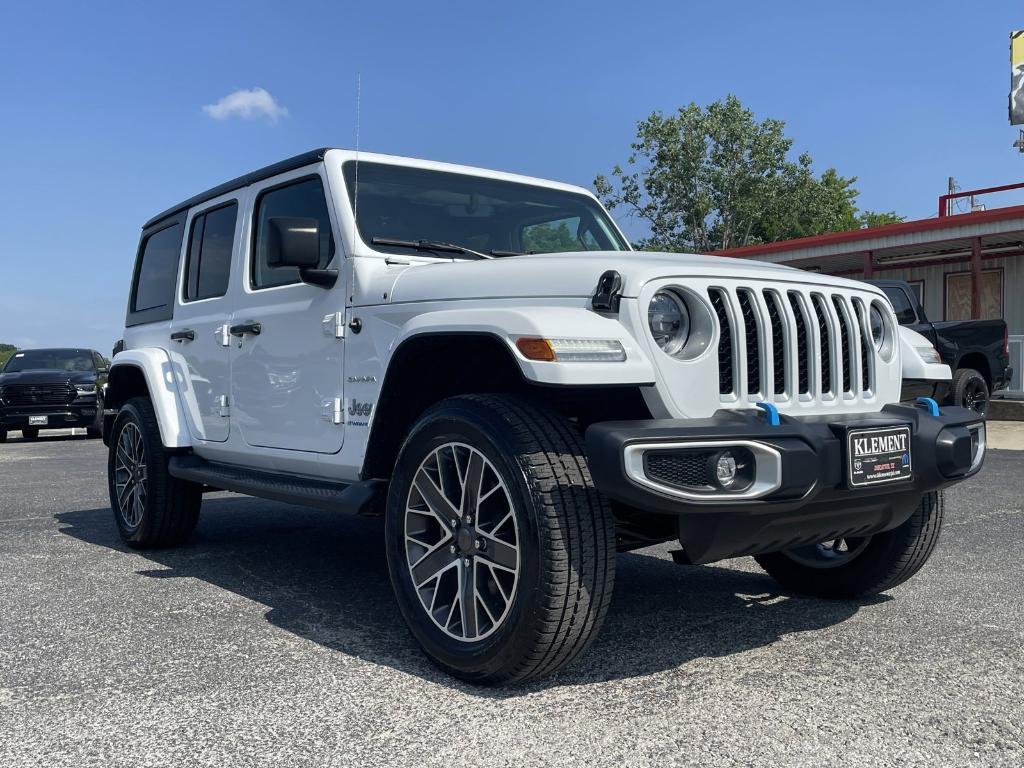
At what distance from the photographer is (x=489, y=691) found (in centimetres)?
312

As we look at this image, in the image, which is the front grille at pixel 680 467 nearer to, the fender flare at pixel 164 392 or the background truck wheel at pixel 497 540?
the background truck wheel at pixel 497 540

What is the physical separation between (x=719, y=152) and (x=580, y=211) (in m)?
34.3

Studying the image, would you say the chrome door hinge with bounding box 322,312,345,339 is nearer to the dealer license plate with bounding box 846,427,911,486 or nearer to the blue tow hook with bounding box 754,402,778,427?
the blue tow hook with bounding box 754,402,778,427

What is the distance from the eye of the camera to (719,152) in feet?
123

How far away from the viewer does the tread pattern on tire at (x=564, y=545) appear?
9.50ft

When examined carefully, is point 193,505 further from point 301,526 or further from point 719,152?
point 719,152

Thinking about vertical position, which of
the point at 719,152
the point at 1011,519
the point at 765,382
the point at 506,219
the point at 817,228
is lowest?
the point at 1011,519

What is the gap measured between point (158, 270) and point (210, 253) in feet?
3.03

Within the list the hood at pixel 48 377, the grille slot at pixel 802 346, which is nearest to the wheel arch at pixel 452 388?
the grille slot at pixel 802 346

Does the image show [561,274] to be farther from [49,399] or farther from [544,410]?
[49,399]

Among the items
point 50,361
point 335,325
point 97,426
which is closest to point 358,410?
point 335,325

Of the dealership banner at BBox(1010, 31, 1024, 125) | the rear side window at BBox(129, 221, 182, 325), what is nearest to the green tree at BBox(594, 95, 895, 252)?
the dealership banner at BBox(1010, 31, 1024, 125)

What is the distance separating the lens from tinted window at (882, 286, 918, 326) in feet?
38.7

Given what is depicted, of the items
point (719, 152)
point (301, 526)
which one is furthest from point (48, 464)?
point (719, 152)
